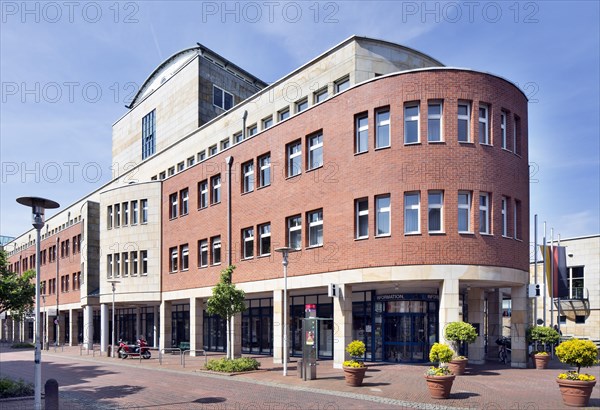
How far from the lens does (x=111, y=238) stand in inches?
1767

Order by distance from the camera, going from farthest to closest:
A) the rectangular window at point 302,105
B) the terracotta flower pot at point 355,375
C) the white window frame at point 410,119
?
the rectangular window at point 302,105, the white window frame at point 410,119, the terracotta flower pot at point 355,375

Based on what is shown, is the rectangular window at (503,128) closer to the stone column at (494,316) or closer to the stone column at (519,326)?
the stone column at (519,326)

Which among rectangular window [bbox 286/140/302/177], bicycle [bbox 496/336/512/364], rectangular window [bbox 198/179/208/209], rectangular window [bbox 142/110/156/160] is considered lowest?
bicycle [bbox 496/336/512/364]

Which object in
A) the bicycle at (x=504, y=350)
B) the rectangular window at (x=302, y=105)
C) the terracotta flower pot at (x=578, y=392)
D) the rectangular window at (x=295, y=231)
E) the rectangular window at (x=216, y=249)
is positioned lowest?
the bicycle at (x=504, y=350)

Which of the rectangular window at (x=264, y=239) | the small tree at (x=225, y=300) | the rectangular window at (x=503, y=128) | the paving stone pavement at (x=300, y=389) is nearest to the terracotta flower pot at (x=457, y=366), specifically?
the paving stone pavement at (x=300, y=389)

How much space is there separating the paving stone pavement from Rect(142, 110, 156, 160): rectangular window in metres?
26.1

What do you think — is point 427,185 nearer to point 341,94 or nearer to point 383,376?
point 341,94

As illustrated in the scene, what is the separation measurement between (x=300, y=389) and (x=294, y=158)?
13135 millimetres

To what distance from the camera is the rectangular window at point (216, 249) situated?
35.2m

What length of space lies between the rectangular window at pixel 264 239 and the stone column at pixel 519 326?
12.1m

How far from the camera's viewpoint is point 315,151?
2836 centimetres

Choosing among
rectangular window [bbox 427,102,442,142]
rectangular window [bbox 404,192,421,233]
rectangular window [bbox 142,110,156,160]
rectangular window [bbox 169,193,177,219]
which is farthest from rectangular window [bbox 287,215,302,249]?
rectangular window [bbox 142,110,156,160]

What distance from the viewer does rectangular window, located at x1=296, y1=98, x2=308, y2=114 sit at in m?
30.9

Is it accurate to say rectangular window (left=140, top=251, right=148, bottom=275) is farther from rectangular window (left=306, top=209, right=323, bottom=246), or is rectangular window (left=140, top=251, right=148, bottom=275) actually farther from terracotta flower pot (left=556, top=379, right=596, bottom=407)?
terracotta flower pot (left=556, top=379, right=596, bottom=407)
